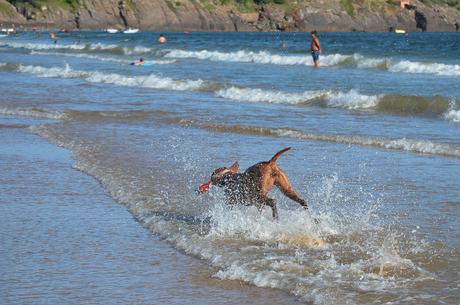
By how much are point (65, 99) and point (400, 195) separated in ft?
53.6

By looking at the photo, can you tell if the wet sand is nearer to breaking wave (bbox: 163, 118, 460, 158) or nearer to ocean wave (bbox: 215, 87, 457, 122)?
breaking wave (bbox: 163, 118, 460, 158)

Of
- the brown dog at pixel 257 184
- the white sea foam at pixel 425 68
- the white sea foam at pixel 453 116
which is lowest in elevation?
the white sea foam at pixel 425 68

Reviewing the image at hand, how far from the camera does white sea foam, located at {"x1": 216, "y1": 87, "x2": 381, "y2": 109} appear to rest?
79.8 ft

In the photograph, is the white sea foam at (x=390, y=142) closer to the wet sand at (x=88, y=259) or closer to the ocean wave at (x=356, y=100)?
the ocean wave at (x=356, y=100)

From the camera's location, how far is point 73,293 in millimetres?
7309

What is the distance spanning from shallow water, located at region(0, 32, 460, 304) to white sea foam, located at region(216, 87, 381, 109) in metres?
0.06

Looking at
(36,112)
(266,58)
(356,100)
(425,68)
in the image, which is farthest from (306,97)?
(266,58)

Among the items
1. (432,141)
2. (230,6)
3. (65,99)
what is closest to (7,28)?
(230,6)

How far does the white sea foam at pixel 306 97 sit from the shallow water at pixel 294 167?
0.06 meters

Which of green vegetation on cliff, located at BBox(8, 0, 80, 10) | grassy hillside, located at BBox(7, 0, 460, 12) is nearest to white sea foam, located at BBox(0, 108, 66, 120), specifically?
green vegetation on cliff, located at BBox(8, 0, 80, 10)

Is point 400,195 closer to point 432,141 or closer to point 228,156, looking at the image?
point 228,156

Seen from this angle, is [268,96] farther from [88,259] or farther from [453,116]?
[88,259]

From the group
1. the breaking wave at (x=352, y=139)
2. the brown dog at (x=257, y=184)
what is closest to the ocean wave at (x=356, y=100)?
the breaking wave at (x=352, y=139)

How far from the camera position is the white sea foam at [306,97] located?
79.8ft
